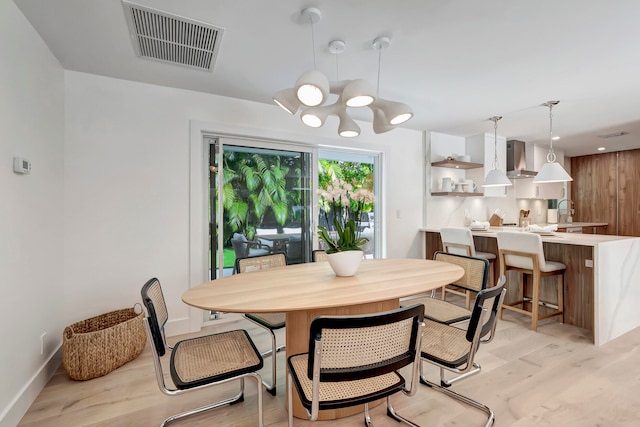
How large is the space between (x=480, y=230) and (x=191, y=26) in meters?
3.91

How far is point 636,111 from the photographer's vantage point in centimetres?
374

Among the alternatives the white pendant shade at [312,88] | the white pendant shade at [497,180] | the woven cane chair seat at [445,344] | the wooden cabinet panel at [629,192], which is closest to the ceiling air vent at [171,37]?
the white pendant shade at [312,88]

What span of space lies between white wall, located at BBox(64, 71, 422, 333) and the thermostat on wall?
2.27 feet

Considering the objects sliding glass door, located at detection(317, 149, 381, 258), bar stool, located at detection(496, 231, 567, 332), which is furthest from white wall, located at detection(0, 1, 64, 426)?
bar stool, located at detection(496, 231, 567, 332)

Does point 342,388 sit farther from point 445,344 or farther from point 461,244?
point 461,244

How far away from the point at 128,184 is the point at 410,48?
261 centimetres

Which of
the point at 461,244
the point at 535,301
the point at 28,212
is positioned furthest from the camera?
the point at 461,244

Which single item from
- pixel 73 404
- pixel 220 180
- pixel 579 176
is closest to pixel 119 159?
pixel 220 180

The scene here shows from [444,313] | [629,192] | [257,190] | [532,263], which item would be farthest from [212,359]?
[629,192]

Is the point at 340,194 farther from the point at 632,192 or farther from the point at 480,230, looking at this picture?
the point at 632,192

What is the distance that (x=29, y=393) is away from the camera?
1.90 m

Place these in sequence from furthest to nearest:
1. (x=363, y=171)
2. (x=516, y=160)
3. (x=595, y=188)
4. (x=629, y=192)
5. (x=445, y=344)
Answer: (x=595, y=188)
(x=629, y=192)
(x=516, y=160)
(x=363, y=171)
(x=445, y=344)

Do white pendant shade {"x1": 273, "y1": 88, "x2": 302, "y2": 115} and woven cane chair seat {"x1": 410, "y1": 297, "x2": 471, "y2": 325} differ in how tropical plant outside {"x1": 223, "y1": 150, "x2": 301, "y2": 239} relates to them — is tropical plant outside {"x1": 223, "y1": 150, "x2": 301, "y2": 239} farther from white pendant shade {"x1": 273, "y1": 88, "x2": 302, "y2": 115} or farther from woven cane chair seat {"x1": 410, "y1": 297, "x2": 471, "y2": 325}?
woven cane chair seat {"x1": 410, "y1": 297, "x2": 471, "y2": 325}

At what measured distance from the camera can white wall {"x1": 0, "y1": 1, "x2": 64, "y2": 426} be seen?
1679 millimetres
